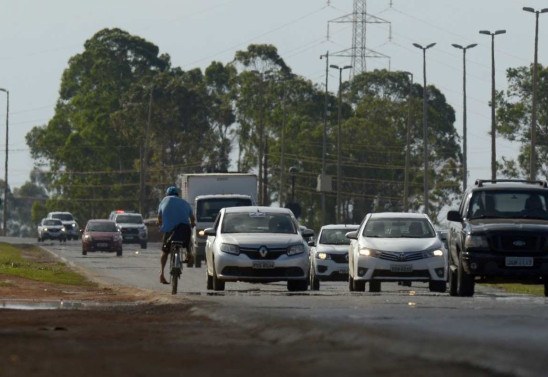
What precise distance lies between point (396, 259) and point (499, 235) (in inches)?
119

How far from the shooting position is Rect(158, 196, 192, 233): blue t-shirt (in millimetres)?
28125

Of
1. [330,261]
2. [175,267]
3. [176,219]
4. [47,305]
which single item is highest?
[176,219]

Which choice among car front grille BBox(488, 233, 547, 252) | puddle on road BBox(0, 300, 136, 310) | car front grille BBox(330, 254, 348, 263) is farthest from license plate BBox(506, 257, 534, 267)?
car front grille BBox(330, 254, 348, 263)

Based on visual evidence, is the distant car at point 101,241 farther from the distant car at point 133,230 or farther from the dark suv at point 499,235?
the dark suv at point 499,235

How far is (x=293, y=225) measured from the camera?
3206cm

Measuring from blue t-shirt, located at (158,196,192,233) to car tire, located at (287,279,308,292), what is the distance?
11.2 feet

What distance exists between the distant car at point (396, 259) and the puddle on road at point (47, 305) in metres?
8.43

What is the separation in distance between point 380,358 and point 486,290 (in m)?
24.4

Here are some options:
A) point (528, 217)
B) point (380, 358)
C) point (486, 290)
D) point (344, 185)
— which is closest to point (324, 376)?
point (380, 358)

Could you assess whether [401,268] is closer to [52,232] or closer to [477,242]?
[477,242]

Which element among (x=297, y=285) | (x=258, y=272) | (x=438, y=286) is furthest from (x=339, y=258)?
(x=258, y=272)

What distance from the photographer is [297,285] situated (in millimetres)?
31203

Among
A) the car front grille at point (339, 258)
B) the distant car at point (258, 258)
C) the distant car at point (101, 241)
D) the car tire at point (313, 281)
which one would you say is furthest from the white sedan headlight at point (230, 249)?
the distant car at point (101, 241)

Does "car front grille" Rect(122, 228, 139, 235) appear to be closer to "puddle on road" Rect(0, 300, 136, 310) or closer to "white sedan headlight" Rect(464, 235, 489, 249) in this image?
"white sedan headlight" Rect(464, 235, 489, 249)
